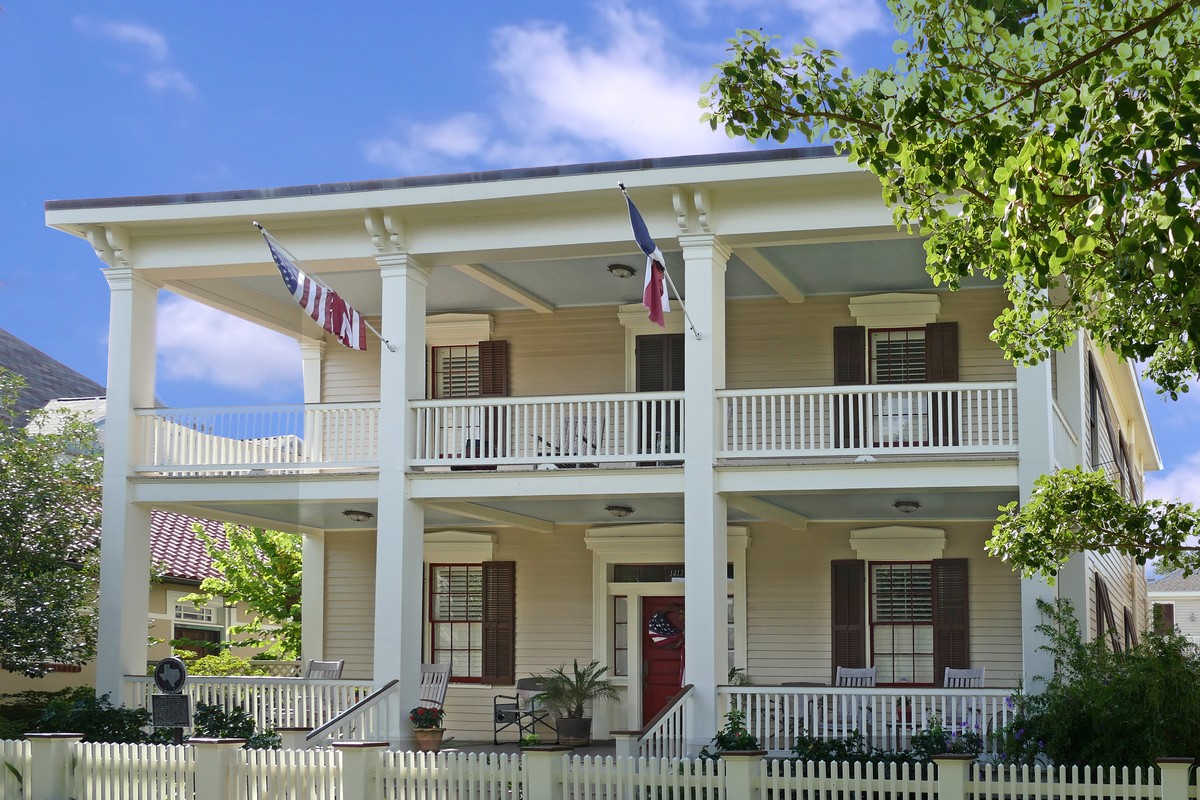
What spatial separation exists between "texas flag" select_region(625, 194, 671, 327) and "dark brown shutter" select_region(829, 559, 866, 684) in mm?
6169

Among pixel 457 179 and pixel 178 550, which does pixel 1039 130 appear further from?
pixel 178 550

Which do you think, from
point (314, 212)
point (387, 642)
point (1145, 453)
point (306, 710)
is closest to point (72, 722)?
point (306, 710)

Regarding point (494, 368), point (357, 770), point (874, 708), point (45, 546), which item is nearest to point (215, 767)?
point (357, 770)

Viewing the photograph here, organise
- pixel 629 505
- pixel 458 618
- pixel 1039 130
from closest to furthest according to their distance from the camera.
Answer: pixel 1039 130, pixel 629 505, pixel 458 618

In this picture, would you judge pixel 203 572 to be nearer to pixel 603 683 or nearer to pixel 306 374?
pixel 306 374

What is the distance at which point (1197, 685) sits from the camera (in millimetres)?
12781

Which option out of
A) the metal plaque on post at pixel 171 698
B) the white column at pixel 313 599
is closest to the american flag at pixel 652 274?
the metal plaque on post at pixel 171 698

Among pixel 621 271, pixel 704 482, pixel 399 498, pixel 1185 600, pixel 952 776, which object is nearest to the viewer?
pixel 952 776

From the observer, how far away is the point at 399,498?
16703mm

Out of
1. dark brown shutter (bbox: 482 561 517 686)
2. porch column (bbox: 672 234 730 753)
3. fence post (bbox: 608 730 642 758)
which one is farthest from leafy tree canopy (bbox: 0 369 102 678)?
porch column (bbox: 672 234 730 753)

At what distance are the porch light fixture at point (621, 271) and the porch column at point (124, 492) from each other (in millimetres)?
5752

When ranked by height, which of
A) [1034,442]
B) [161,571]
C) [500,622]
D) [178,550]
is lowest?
[500,622]

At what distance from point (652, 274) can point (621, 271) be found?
12.3 feet

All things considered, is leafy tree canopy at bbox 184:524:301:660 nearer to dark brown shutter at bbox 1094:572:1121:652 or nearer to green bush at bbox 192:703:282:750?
green bush at bbox 192:703:282:750
